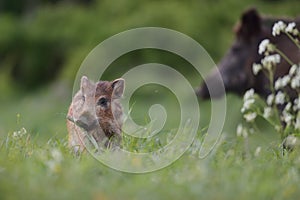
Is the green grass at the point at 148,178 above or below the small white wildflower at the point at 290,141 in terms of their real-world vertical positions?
below

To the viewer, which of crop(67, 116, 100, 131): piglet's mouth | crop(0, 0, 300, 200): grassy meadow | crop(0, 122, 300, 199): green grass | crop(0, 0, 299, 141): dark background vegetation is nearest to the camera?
crop(0, 122, 300, 199): green grass

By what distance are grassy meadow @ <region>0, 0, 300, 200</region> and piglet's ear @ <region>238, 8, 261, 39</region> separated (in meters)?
1.13

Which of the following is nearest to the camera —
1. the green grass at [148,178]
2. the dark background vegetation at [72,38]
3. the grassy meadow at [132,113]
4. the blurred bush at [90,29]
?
the green grass at [148,178]

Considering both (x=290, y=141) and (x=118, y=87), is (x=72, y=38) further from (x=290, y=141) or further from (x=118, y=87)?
(x=290, y=141)

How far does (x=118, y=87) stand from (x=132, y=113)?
3.97 meters

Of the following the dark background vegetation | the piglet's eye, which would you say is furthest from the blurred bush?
the piglet's eye

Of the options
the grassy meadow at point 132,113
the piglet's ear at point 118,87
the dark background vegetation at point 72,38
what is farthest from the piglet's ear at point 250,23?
the dark background vegetation at point 72,38

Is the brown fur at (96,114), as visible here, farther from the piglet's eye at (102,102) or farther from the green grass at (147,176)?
the green grass at (147,176)

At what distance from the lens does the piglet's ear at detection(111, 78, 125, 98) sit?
17.8 ft

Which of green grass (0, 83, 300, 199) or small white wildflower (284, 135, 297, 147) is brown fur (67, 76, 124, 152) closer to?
green grass (0, 83, 300, 199)

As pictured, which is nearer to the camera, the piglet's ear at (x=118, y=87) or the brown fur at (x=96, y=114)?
the brown fur at (x=96, y=114)

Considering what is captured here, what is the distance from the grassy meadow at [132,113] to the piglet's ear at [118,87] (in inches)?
10.2

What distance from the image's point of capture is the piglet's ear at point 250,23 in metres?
8.19

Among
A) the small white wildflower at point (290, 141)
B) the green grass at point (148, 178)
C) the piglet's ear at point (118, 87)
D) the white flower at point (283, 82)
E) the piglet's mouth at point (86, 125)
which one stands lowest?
the green grass at point (148, 178)
